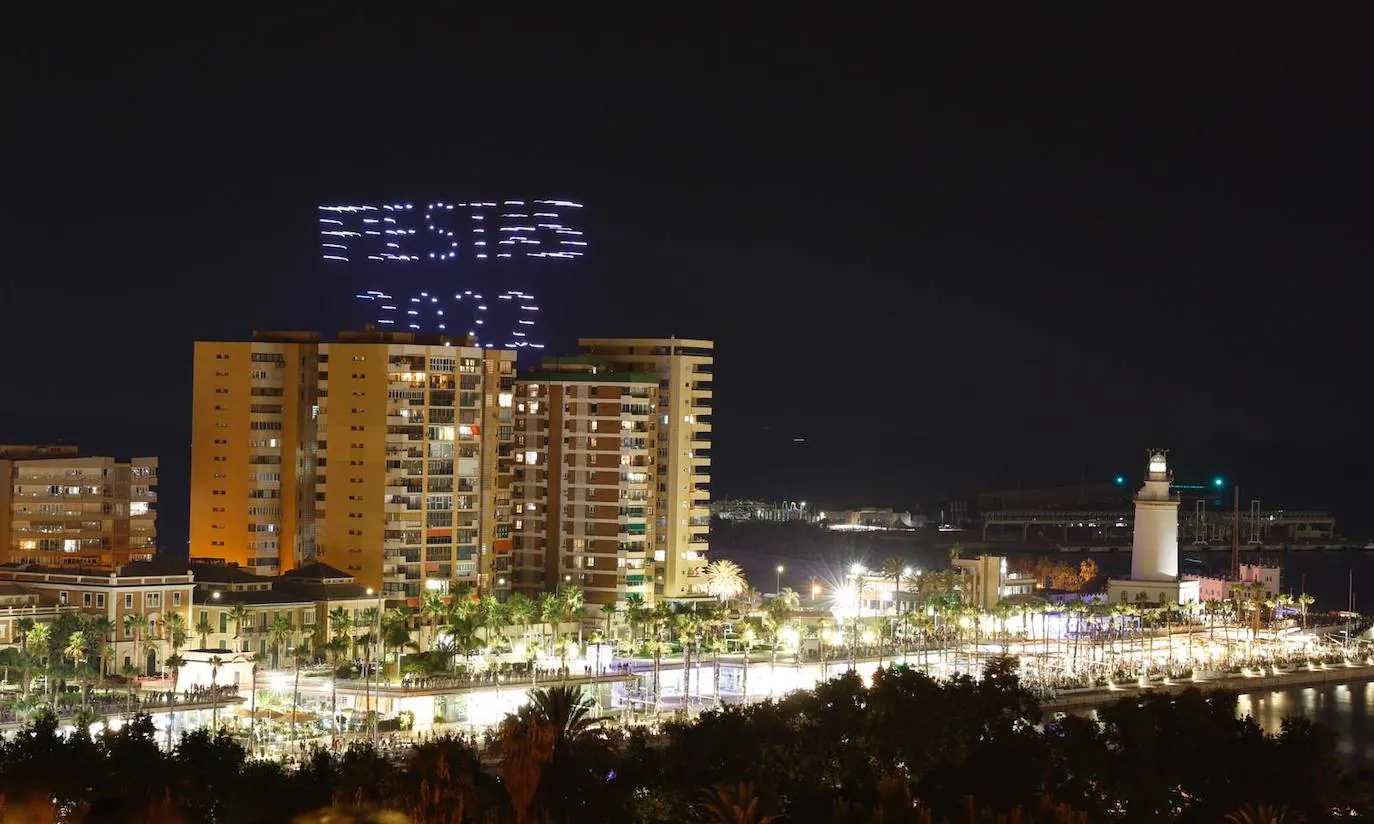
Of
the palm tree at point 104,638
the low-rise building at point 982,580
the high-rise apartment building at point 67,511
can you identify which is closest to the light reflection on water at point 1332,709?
the low-rise building at point 982,580

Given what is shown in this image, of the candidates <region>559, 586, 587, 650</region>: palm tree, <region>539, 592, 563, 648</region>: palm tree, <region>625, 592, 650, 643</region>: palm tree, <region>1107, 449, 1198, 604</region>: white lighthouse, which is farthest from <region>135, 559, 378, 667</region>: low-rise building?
<region>1107, 449, 1198, 604</region>: white lighthouse

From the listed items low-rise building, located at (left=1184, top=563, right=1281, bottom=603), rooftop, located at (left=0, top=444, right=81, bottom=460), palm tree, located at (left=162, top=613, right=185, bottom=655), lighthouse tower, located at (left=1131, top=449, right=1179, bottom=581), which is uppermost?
rooftop, located at (left=0, top=444, right=81, bottom=460)

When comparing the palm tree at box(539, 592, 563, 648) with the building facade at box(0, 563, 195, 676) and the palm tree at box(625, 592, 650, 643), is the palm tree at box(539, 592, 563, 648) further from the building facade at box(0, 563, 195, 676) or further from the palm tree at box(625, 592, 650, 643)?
the building facade at box(0, 563, 195, 676)

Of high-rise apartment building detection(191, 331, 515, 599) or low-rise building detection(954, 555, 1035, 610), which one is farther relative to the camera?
low-rise building detection(954, 555, 1035, 610)

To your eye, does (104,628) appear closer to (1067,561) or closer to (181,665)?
(181,665)

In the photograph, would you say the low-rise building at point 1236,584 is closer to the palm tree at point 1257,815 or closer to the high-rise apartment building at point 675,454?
the high-rise apartment building at point 675,454

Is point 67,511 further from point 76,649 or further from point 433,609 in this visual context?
point 76,649

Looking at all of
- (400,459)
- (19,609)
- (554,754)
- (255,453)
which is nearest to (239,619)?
(19,609)

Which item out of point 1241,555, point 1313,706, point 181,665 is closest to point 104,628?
point 181,665
